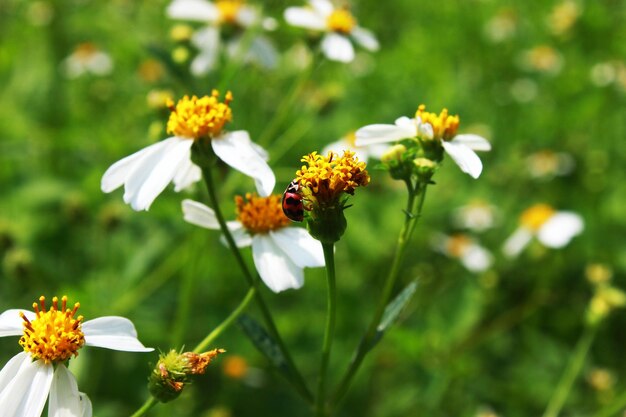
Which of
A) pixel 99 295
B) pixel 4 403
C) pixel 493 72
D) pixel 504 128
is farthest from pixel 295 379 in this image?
pixel 493 72

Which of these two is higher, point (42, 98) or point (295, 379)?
point (295, 379)

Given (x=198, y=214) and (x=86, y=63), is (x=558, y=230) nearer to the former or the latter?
(x=198, y=214)

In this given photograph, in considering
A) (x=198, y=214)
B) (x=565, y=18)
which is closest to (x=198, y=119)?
(x=198, y=214)

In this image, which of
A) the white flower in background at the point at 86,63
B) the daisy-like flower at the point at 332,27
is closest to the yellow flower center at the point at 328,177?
the daisy-like flower at the point at 332,27

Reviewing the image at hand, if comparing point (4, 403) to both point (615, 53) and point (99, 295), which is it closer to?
point (99, 295)

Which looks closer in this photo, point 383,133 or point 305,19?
point 383,133

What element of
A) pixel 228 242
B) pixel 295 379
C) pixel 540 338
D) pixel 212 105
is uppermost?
pixel 212 105

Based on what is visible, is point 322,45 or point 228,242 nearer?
point 228,242
